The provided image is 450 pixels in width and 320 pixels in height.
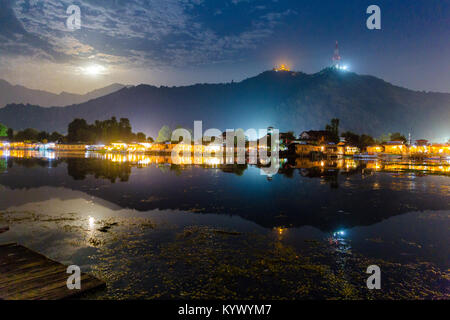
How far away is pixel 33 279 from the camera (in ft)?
22.6

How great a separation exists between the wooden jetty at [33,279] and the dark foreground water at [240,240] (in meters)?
0.63

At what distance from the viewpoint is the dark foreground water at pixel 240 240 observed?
768 centimetres

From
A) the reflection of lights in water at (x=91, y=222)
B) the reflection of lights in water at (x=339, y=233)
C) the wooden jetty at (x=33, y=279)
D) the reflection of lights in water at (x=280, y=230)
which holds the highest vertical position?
the wooden jetty at (x=33, y=279)

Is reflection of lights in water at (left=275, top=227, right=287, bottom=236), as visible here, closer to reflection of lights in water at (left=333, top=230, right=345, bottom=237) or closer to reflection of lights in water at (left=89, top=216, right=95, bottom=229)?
reflection of lights in water at (left=333, top=230, right=345, bottom=237)

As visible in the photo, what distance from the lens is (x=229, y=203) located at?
19.1 m

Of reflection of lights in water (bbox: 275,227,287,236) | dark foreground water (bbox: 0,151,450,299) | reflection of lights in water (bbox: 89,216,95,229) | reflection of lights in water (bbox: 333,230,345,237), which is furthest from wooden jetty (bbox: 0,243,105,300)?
reflection of lights in water (bbox: 333,230,345,237)

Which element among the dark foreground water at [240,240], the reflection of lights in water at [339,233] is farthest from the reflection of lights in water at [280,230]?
the reflection of lights in water at [339,233]

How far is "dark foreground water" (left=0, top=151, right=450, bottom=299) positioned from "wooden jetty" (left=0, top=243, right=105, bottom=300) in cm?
63

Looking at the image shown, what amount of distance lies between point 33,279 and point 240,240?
7143mm

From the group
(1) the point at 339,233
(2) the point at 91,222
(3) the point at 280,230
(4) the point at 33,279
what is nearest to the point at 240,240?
(3) the point at 280,230

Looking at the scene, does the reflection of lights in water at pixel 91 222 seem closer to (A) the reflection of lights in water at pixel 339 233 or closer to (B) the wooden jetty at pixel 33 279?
(B) the wooden jetty at pixel 33 279

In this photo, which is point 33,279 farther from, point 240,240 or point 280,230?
point 280,230

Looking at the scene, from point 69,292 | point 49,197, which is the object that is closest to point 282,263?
point 69,292

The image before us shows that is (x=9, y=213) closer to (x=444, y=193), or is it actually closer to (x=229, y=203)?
(x=229, y=203)
